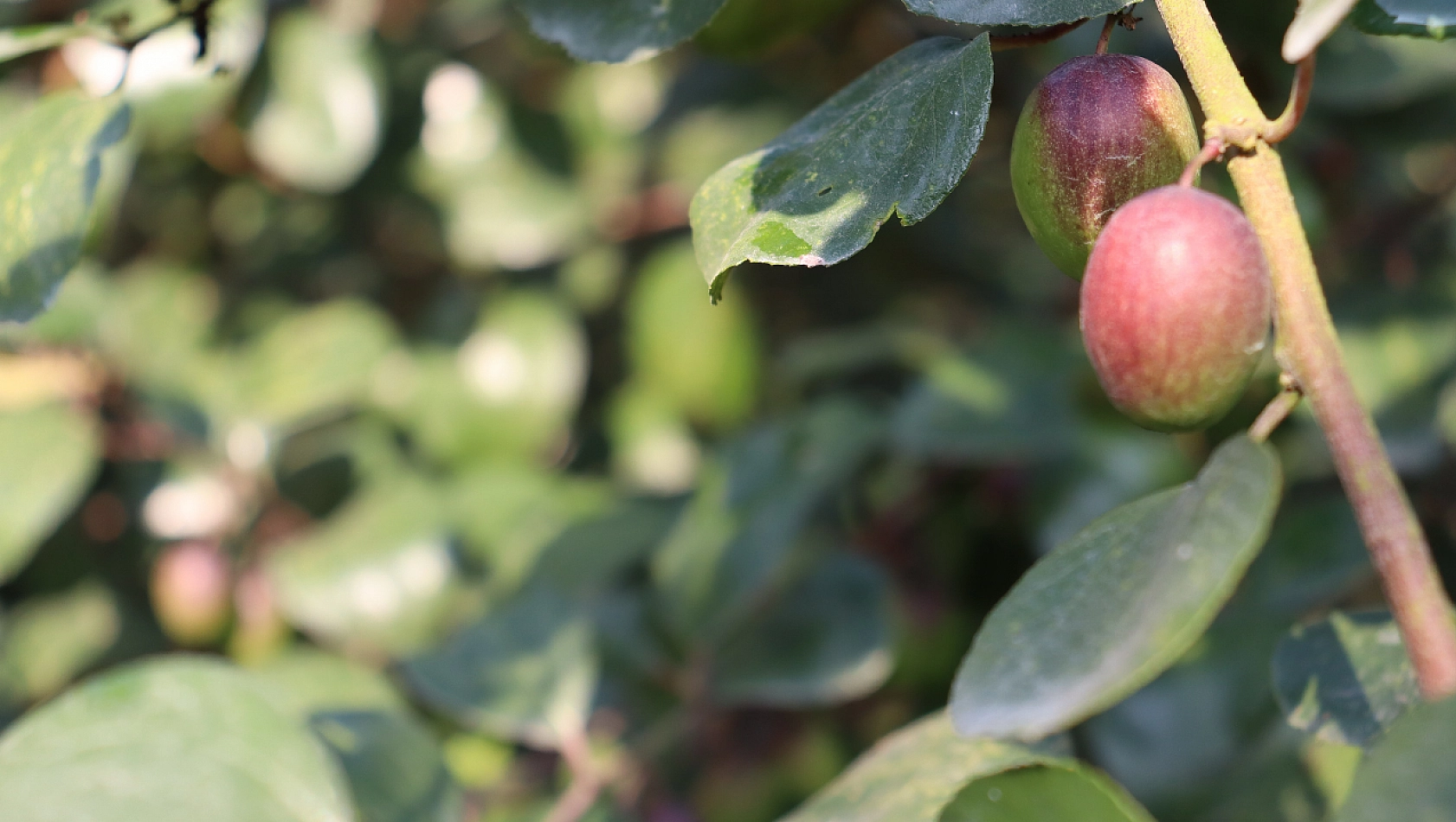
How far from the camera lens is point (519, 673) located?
2.68 feet

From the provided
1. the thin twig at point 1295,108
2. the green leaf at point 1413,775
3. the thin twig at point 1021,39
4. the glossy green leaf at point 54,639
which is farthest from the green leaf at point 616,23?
the glossy green leaf at point 54,639

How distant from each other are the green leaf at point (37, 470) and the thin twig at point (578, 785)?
0.44m

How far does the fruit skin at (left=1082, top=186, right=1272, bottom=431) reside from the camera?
303 millimetres

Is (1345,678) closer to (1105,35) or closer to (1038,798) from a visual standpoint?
(1038,798)

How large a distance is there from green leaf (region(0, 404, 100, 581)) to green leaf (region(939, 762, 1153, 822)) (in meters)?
0.76

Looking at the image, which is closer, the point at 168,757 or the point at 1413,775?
the point at 1413,775

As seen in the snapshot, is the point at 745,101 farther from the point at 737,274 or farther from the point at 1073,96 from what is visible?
the point at 1073,96

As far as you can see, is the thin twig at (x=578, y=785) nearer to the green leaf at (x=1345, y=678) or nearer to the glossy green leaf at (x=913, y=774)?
the glossy green leaf at (x=913, y=774)

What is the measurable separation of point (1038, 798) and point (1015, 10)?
0.82 feet

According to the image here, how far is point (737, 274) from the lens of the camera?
3.76 feet

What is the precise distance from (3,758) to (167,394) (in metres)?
0.53

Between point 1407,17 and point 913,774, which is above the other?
point 1407,17

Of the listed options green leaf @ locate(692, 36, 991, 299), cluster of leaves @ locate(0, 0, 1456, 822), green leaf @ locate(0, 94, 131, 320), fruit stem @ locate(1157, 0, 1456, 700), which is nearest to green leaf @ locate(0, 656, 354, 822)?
cluster of leaves @ locate(0, 0, 1456, 822)

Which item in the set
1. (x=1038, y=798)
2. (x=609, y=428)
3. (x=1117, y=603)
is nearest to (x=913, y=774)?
(x=1038, y=798)
